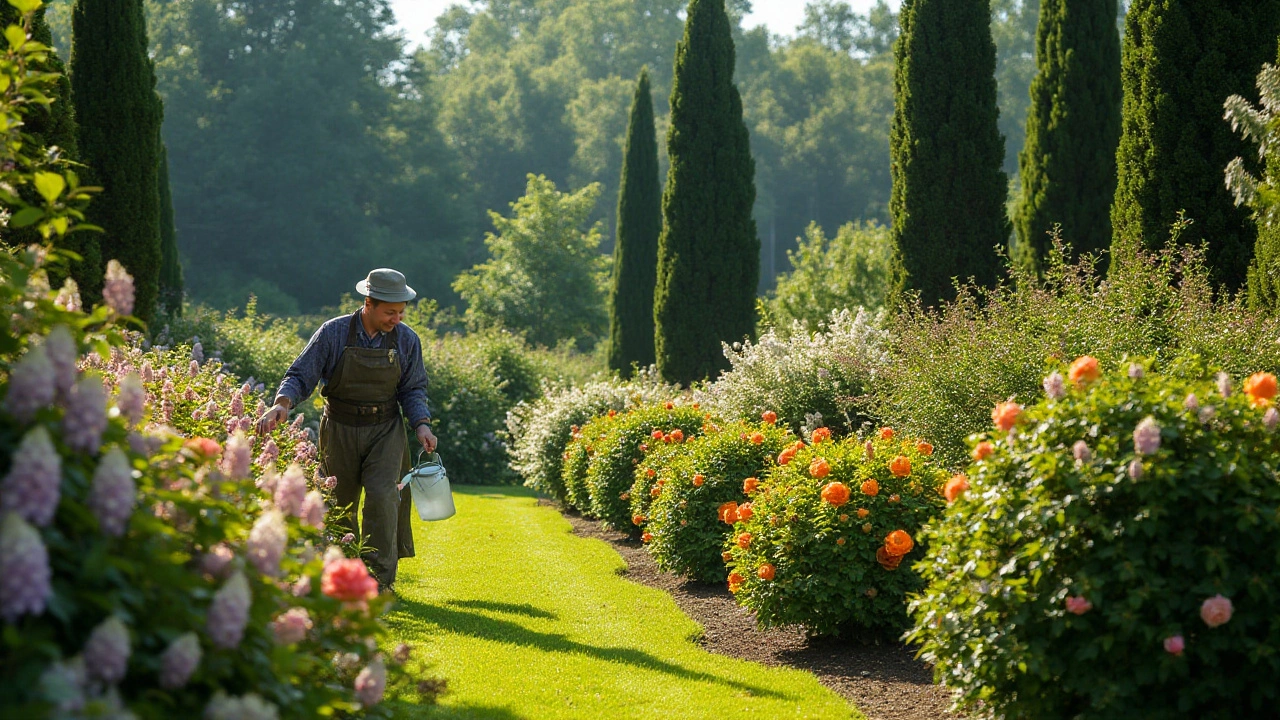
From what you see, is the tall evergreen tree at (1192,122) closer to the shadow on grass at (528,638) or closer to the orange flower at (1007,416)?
the shadow on grass at (528,638)

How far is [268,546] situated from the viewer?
2.25 meters

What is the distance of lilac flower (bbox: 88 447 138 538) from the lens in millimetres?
1961

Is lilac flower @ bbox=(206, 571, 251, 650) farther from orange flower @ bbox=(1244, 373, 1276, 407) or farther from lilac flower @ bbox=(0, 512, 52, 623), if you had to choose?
orange flower @ bbox=(1244, 373, 1276, 407)

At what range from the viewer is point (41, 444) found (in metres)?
1.85

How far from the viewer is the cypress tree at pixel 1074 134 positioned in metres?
13.4

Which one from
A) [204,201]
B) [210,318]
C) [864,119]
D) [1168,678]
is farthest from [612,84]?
[1168,678]

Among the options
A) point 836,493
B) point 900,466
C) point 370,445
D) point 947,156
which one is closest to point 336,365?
point 370,445

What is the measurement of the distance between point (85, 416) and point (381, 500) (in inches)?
177

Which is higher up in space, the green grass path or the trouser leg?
the trouser leg

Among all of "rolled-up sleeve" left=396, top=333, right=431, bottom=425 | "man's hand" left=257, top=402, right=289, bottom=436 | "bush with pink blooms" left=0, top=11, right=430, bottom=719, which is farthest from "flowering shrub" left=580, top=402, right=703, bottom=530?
"bush with pink blooms" left=0, top=11, right=430, bottom=719

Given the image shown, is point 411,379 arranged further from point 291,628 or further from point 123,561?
point 123,561

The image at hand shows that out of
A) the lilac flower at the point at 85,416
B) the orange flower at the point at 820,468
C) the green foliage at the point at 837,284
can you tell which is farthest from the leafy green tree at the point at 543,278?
the lilac flower at the point at 85,416

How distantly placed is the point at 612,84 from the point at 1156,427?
52854mm

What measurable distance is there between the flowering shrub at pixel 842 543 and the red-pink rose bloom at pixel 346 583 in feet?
11.3
